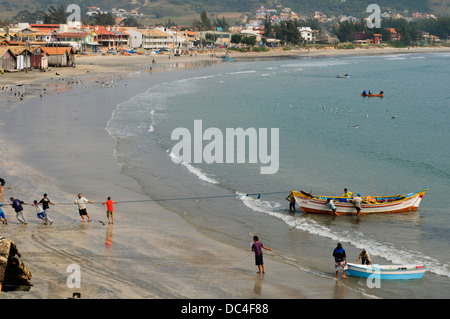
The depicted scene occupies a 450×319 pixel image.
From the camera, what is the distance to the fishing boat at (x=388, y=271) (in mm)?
18219

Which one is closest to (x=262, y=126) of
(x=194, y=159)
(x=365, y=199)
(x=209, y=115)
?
(x=209, y=115)

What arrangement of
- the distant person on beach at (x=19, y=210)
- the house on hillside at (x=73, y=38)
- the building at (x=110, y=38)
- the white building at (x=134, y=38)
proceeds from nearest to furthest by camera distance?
1. the distant person on beach at (x=19, y=210)
2. the house on hillside at (x=73, y=38)
3. the building at (x=110, y=38)
4. the white building at (x=134, y=38)

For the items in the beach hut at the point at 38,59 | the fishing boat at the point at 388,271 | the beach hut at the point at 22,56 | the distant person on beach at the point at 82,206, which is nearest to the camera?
the fishing boat at the point at 388,271

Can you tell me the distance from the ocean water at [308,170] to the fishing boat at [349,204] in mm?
417

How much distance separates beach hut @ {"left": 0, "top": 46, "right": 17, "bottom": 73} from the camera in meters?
77.3

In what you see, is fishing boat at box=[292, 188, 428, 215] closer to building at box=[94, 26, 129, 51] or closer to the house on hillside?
the house on hillside

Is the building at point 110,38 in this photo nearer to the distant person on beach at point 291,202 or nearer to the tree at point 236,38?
the tree at point 236,38

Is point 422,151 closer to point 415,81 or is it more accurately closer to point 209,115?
point 209,115

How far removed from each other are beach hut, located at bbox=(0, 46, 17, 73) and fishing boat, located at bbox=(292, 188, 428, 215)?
6187 cm

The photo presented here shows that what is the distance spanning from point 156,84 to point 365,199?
60.9 meters

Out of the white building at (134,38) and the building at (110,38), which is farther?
the white building at (134,38)

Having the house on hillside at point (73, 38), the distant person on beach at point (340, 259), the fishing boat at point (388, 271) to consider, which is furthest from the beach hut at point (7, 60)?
the fishing boat at point (388, 271)

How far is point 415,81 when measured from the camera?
106m

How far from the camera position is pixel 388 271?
1822cm
